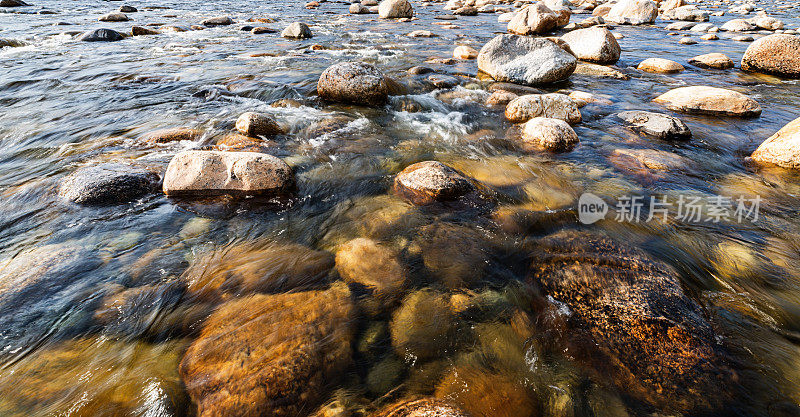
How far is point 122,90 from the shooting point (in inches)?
296

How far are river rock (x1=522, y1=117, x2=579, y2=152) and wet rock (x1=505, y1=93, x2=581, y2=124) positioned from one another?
65 centimetres

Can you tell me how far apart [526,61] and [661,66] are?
416cm

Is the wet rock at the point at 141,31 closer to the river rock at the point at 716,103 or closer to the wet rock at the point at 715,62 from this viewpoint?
the river rock at the point at 716,103

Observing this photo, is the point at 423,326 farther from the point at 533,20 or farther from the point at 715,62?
the point at 533,20

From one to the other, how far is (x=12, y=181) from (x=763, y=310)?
25.8ft

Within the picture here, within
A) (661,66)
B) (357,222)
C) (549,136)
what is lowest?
(357,222)

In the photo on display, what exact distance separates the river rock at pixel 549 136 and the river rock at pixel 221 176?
12.3ft

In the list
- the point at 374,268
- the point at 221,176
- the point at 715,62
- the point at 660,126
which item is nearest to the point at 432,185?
the point at 374,268

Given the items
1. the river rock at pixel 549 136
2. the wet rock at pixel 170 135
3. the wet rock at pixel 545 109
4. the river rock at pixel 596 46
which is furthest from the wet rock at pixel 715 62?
the wet rock at pixel 170 135

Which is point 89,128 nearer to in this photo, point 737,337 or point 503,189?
point 503,189

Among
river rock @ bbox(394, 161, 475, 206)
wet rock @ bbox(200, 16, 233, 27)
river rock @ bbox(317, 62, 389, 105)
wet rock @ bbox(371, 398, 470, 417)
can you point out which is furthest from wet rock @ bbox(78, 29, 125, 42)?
wet rock @ bbox(371, 398, 470, 417)

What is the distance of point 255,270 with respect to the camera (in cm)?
294

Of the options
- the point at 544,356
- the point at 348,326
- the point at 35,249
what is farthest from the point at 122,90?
the point at 544,356

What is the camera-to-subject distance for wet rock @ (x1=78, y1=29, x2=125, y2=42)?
39.9 feet
